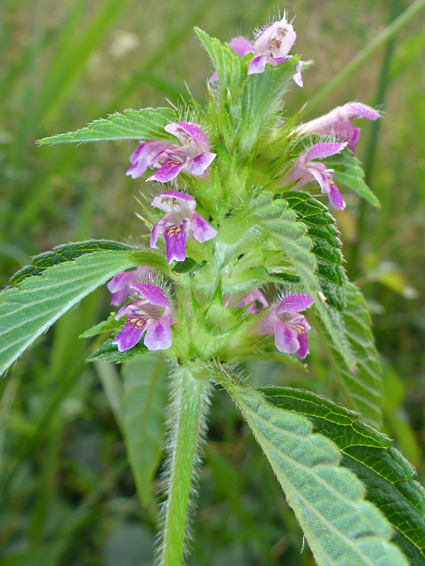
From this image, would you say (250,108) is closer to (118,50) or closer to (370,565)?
(370,565)

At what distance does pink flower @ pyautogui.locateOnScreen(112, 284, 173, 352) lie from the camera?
848mm

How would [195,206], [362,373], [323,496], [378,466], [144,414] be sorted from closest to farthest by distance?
1. [323,496]
2. [378,466]
3. [195,206]
4. [362,373]
5. [144,414]

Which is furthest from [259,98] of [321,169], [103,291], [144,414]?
[103,291]

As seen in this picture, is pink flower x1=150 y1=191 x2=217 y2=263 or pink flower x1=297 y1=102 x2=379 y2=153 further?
pink flower x1=297 y1=102 x2=379 y2=153

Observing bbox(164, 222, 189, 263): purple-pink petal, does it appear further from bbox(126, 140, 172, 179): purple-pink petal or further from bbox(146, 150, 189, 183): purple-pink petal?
bbox(126, 140, 172, 179): purple-pink petal

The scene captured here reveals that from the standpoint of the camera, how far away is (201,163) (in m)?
0.82

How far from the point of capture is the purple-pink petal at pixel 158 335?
2.76 ft

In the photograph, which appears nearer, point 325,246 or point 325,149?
point 325,246

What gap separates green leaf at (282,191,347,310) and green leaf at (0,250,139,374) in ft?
0.96

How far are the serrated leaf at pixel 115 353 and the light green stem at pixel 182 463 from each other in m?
0.08

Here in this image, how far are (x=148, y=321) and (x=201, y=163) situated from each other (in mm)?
244

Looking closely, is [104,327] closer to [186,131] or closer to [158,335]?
[158,335]

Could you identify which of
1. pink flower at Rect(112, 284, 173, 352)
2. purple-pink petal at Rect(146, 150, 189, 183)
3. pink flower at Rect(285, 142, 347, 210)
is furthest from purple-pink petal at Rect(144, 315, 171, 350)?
pink flower at Rect(285, 142, 347, 210)

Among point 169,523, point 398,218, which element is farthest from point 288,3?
point 169,523
